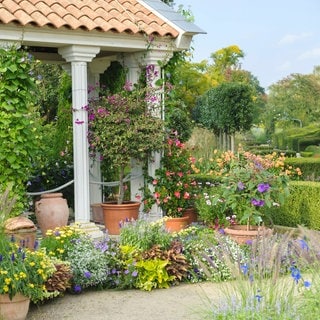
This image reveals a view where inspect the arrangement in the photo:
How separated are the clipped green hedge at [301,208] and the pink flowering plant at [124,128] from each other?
2450mm

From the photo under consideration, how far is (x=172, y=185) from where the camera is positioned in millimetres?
10375

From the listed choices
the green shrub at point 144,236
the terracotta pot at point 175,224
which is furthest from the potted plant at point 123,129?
the green shrub at point 144,236

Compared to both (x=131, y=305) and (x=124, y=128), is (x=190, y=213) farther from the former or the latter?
(x=131, y=305)

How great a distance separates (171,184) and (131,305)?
153 inches

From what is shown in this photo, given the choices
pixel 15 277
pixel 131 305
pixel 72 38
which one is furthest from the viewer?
pixel 72 38

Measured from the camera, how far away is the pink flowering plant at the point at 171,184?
10320 millimetres

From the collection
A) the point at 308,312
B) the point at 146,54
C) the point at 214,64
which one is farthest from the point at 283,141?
the point at 308,312

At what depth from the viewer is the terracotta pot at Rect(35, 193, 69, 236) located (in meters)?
9.16

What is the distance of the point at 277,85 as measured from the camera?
60562 mm

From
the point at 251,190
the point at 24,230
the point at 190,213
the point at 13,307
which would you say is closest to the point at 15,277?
the point at 13,307

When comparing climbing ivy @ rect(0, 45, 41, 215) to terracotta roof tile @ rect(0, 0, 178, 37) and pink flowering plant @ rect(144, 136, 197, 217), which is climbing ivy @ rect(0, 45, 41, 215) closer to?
terracotta roof tile @ rect(0, 0, 178, 37)

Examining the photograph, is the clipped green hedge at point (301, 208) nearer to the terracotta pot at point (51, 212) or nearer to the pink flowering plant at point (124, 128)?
the pink flowering plant at point (124, 128)

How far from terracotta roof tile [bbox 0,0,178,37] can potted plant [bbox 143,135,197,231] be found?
1.84m

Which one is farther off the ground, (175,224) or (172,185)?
(172,185)
